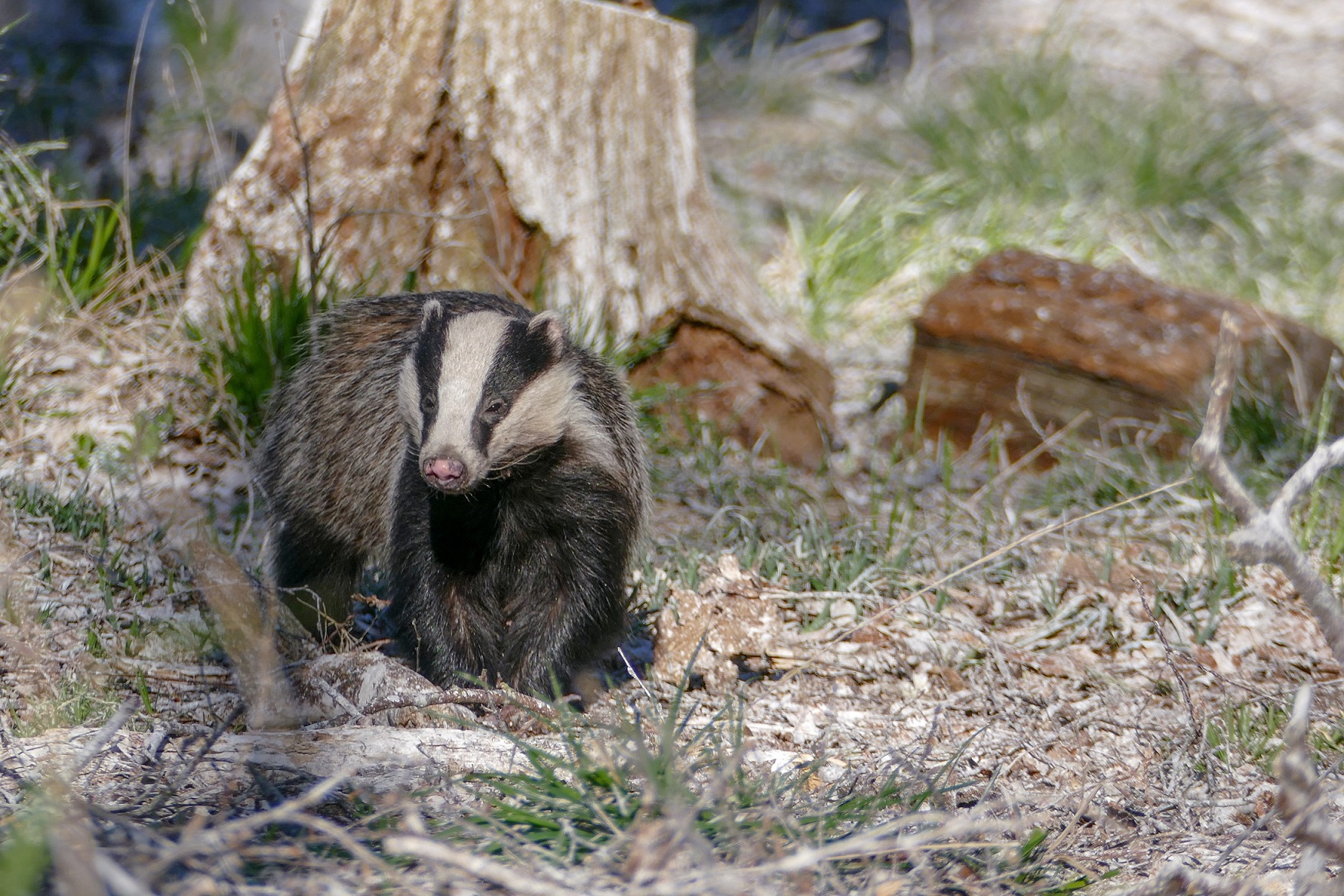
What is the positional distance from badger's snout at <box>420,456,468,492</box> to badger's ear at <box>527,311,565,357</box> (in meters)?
0.50

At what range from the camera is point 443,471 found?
2877mm

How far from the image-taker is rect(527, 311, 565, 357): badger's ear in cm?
324

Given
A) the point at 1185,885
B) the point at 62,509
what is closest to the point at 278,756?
the point at 62,509

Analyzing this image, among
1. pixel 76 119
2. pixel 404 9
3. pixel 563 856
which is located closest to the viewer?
pixel 563 856

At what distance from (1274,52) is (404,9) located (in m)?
7.86

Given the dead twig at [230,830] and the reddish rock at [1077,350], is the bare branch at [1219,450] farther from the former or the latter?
the reddish rock at [1077,350]

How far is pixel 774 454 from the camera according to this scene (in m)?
5.31

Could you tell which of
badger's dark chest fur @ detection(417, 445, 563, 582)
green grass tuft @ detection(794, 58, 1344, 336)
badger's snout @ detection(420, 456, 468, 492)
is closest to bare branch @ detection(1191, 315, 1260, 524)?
badger's snout @ detection(420, 456, 468, 492)

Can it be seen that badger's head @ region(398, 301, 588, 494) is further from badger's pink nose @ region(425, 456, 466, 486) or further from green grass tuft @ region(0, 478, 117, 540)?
green grass tuft @ region(0, 478, 117, 540)

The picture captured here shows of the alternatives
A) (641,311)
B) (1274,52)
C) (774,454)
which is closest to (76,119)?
(641,311)

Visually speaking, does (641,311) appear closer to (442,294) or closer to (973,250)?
(442,294)

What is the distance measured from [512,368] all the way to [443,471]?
1.35ft

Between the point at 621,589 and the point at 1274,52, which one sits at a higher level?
the point at 1274,52

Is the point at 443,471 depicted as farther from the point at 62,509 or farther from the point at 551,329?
the point at 62,509
